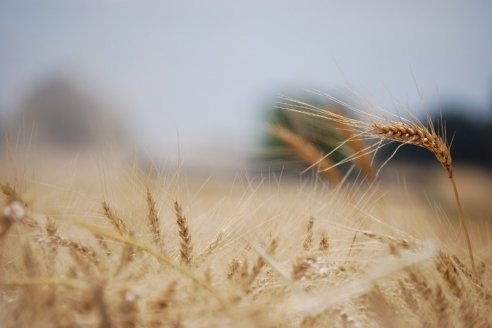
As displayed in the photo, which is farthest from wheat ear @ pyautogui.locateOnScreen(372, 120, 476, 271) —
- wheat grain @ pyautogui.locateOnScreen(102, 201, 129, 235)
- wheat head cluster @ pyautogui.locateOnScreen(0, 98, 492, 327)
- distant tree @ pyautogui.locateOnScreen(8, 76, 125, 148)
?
distant tree @ pyautogui.locateOnScreen(8, 76, 125, 148)

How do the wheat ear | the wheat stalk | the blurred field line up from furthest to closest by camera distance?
1. the wheat ear
2. the wheat stalk
3. the blurred field

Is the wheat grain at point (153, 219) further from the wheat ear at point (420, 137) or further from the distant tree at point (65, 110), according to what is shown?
the distant tree at point (65, 110)

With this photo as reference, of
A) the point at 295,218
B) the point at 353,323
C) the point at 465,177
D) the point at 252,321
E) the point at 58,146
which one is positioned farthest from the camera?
the point at 58,146

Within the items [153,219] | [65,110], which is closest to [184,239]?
[153,219]

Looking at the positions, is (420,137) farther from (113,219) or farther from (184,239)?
(113,219)

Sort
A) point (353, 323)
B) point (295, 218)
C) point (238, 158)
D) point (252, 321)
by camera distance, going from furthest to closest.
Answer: point (238, 158) → point (295, 218) → point (353, 323) → point (252, 321)

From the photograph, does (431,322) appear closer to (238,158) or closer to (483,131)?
(483,131)

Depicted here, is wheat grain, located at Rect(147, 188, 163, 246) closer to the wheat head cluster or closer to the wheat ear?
the wheat head cluster

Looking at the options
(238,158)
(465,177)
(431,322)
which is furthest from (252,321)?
(238,158)
